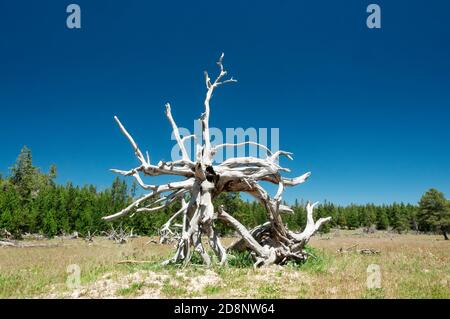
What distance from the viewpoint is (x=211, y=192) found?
14.6 m

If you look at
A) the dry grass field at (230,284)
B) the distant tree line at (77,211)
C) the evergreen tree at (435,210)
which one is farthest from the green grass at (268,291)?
the evergreen tree at (435,210)

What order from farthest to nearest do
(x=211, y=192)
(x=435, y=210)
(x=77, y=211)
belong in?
(x=77, y=211) < (x=435, y=210) < (x=211, y=192)

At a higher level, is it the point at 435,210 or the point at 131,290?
the point at 435,210

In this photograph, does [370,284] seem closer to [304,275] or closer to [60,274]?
[304,275]

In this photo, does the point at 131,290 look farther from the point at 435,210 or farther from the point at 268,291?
the point at 435,210

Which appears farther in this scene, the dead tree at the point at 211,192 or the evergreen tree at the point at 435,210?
the evergreen tree at the point at 435,210

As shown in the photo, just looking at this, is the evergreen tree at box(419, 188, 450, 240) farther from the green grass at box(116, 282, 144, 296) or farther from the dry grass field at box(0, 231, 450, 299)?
the green grass at box(116, 282, 144, 296)

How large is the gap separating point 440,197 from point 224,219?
50267 millimetres

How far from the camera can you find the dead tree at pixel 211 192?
548 inches

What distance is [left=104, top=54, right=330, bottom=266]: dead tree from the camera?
13.9 meters

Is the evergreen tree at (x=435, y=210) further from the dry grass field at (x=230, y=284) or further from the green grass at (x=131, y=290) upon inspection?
the green grass at (x=131, y=290)

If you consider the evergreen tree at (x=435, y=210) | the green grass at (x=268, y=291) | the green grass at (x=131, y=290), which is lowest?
the green grass at (x=268, y=291)

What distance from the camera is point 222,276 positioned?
12.0 metres

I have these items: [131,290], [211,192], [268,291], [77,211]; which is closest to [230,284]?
[268,291]
